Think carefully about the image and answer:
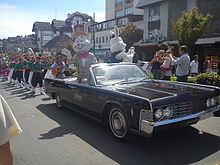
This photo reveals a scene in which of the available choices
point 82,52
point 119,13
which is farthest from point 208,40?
A: point 119,13

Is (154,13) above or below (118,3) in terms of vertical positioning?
below

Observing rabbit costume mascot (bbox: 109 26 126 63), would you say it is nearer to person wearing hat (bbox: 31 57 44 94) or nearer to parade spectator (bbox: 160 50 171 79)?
parade spectator (bbox: 160 50 171 79)

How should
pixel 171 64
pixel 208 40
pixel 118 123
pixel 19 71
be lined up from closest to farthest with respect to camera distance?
pixel 118 123
pixel 171 64
pixel 19 71
pixel 208 40

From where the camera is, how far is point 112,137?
176 inches

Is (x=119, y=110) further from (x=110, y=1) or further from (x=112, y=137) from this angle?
(x=110, y=1)

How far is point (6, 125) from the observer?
1.57 meters

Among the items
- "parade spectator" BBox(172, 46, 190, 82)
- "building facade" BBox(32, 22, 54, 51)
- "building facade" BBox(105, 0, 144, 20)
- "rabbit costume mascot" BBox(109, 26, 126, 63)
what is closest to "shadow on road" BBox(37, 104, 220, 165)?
"parade spectator" BBox(172, 46, 190, 82)

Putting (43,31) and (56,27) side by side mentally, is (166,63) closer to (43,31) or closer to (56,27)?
(56,27)

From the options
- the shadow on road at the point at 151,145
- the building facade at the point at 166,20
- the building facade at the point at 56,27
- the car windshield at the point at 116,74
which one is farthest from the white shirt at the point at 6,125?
the building facade at the point at 56,27

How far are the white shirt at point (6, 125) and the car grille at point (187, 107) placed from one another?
8.08 ft

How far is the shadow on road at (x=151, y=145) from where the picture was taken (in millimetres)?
3504

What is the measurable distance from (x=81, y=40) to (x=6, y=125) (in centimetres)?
568

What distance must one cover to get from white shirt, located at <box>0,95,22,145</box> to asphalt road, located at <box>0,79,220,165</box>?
2074mm

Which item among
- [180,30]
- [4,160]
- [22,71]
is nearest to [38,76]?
[22,71]
